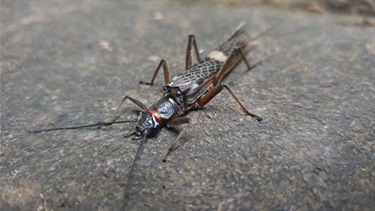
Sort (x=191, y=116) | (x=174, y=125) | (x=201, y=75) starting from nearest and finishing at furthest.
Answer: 1. (x=174, y=125)
2. (x=191, y=116)
3. (x=201, y=75)

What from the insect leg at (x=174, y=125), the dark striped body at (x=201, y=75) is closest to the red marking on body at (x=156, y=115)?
the insect leg at (x=174, y=125)

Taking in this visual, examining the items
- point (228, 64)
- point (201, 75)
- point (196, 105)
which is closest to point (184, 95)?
point (196, 105)

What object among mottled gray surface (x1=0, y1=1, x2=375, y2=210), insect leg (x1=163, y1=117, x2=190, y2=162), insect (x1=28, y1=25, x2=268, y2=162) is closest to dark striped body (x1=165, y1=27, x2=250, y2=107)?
insect (x1=28, y1=25, x2=268, y2=162)

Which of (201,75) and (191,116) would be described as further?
(201,75)

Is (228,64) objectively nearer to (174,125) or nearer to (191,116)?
(191,116)

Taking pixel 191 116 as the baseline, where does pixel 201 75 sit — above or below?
above

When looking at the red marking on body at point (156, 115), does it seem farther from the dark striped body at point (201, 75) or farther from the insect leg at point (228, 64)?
the insect leg at point (228, 64)

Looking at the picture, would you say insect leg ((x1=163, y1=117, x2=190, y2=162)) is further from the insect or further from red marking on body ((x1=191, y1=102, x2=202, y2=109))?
red marking on body ((x1=191, y1=102, x2=202, y2=109))
